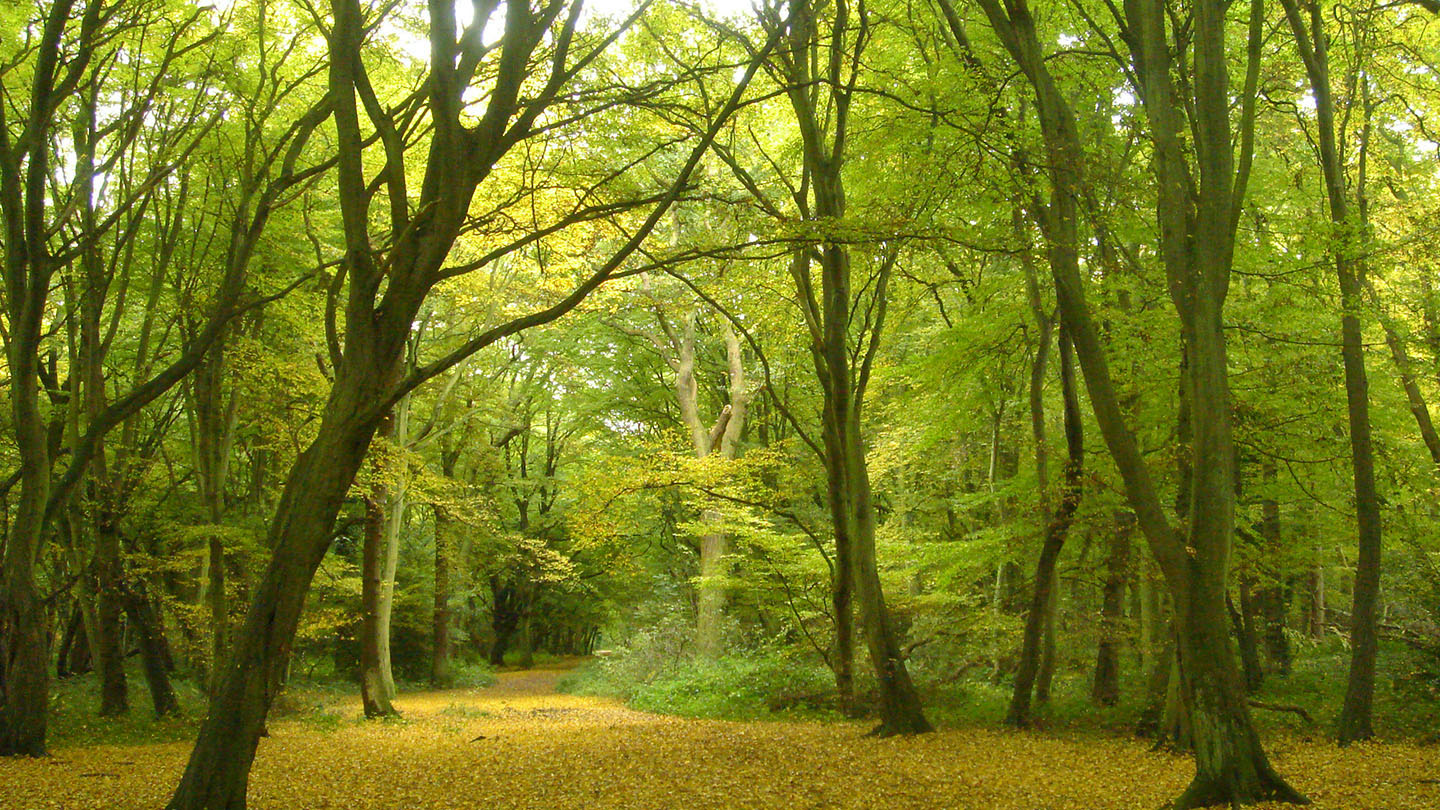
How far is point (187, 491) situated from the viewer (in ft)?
53.7

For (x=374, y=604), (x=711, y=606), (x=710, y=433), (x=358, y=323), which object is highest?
(x=710, y=433)

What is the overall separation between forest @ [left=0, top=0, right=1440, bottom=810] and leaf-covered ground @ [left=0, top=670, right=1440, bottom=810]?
82 millimetres

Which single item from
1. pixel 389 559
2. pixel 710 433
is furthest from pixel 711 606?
pixel 389 559

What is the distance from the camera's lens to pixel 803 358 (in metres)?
16.7

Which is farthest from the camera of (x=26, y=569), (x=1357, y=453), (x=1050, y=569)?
(x=1050, y=569)

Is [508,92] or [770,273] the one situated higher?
[770,273]

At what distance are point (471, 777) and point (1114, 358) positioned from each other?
7.70 m

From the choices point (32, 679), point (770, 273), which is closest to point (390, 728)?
point (32, 679)

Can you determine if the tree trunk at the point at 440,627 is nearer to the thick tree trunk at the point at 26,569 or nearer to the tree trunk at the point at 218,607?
the tree trunk at the point at 218,607

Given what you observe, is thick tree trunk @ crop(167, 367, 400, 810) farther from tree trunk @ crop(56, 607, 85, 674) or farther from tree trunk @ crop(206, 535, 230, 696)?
tree trunk @ crop(56, 607, 85, 674)

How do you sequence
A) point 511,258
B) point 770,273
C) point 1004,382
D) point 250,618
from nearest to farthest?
1. point 250,618
2. point 1004,382
3. point 770,273
4. point 511,258

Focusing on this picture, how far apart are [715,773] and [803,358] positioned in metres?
10.3

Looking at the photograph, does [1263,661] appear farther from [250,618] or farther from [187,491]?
[187,491]

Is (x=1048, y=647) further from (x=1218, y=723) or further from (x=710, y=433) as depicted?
(x=710, y=433)
